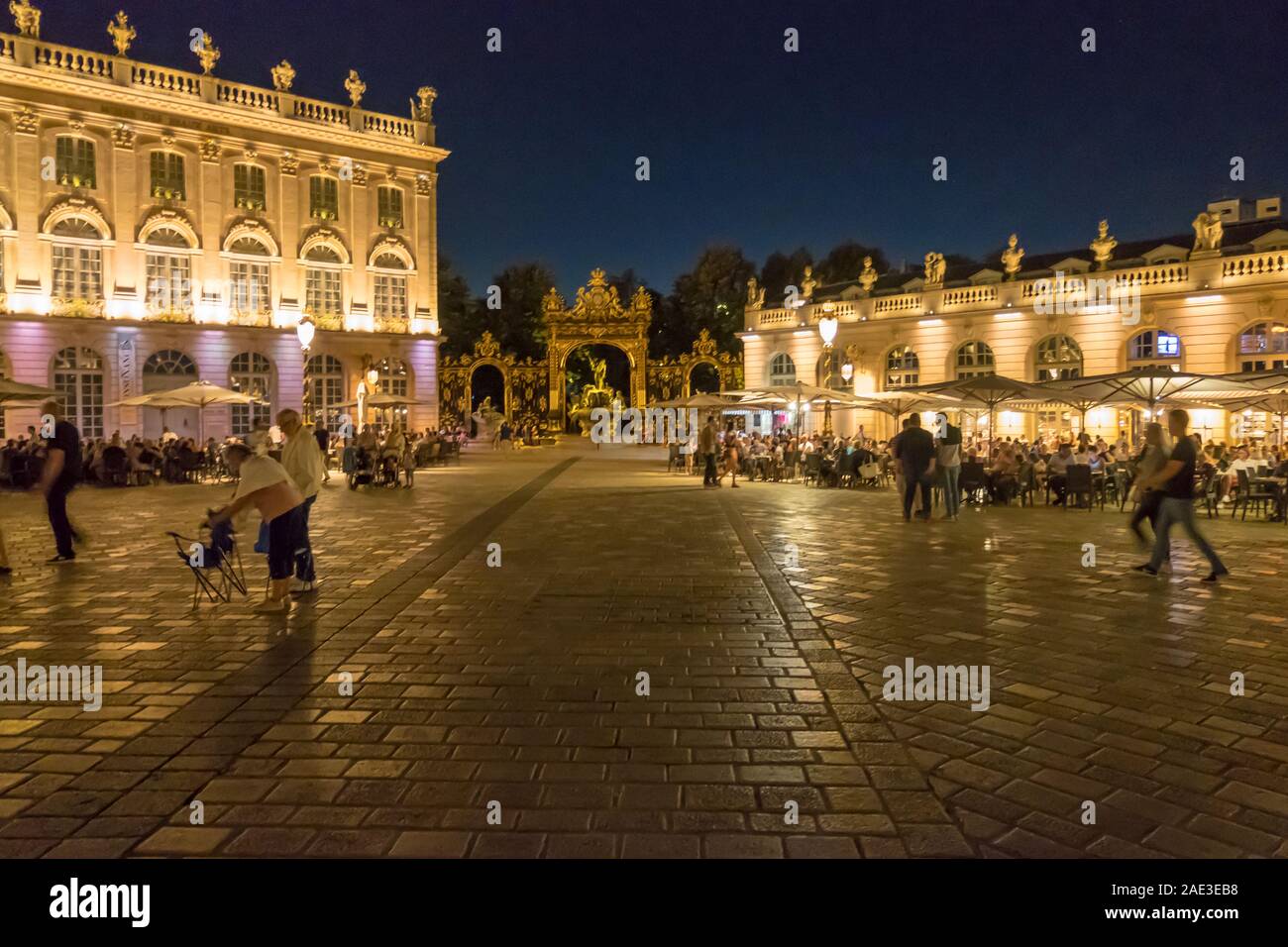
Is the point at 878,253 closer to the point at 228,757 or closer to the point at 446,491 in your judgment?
the point at 446,491

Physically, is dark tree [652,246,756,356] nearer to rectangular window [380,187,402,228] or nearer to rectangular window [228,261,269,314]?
rectangular window [380,187,402,228]

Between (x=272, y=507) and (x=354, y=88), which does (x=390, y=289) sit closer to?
(x=354, y=88)

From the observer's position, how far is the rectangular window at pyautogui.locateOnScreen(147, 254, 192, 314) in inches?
1282

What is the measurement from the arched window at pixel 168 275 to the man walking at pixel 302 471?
28962 millimetres

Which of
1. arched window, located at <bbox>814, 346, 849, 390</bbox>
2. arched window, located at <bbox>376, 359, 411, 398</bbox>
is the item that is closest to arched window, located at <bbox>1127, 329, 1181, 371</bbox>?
arched window, located at <bbox>814, 346, 849, 390</bbox>

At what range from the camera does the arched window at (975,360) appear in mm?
30266

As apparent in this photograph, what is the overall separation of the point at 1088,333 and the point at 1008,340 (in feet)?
8.24

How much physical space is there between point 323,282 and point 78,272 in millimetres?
8479

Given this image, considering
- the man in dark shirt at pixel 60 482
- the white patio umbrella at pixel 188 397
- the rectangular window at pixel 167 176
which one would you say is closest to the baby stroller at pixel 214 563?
the man in dark shirt at pixel 60 482

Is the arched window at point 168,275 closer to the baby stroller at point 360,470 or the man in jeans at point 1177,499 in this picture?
the baby stroller at point 360,470

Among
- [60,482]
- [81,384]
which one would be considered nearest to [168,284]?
[81,384]

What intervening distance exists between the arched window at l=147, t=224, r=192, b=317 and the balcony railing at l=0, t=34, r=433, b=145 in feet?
16.7

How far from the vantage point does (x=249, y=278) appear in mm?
34656
